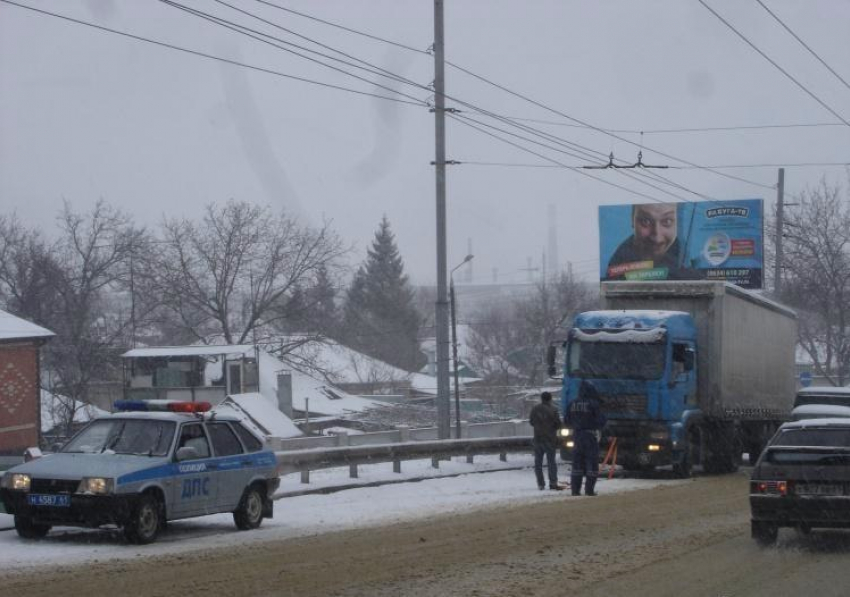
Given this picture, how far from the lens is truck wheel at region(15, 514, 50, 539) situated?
43.1 feet

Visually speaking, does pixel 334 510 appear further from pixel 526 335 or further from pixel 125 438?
pixel 526 335

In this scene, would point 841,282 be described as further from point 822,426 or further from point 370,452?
point 822,426

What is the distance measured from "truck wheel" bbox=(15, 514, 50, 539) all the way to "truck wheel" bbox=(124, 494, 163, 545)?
3.33 ft

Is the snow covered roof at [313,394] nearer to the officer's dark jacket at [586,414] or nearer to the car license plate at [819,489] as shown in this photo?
the officer's dark jacket at [586,414]

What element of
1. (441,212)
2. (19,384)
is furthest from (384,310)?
(441,212)

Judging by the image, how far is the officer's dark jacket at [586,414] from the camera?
63.5 ft

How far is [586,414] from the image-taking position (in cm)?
1934

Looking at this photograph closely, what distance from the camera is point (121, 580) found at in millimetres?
10430

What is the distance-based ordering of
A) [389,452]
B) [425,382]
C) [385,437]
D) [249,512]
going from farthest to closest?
[425,382]
[385,437]
[389,452]
[249,512]

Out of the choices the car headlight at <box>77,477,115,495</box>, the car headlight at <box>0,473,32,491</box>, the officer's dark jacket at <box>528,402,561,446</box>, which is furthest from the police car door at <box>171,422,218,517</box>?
the officer's dark jacket at <box>528,402,561,446</box>

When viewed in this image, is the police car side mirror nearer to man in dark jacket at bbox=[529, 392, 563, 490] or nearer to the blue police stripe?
the blue police stripe

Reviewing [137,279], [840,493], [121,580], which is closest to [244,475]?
[121,580]

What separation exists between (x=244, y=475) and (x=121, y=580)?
468 centimetres

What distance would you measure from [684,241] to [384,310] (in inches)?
2245
